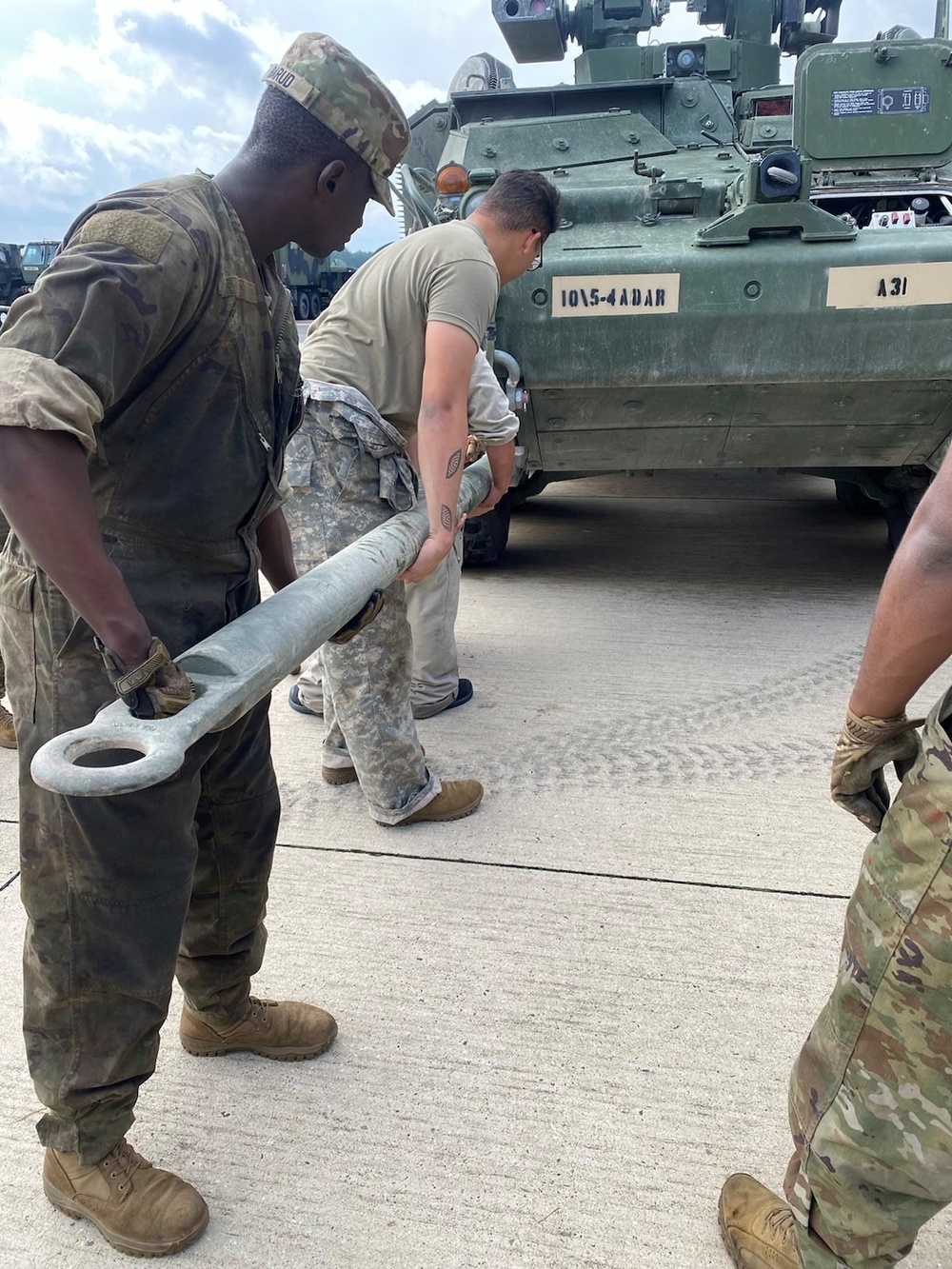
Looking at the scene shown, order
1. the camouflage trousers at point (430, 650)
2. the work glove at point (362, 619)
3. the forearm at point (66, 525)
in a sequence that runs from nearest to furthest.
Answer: the forearm at point (66, 525) < the work glove at point (362, 619) < the camouflage trousers at point (430, 650)

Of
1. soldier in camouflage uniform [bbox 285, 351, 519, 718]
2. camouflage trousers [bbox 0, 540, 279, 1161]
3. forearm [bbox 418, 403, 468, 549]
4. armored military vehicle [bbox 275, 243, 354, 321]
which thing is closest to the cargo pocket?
camouflage trousers [bbox 0, 540, 279, 1161]

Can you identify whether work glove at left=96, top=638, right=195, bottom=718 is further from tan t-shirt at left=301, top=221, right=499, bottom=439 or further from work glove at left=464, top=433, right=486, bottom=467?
work glove at left=464, top=433, right=486, bottom=467

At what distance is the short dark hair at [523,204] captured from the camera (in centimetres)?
286

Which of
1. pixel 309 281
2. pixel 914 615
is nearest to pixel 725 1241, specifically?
pixel 914 615

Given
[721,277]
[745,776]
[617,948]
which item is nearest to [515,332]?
[721,277]

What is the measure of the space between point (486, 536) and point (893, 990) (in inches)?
164

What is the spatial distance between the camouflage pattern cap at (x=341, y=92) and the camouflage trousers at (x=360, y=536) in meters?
1.17

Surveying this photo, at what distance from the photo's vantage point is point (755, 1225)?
5.28ft

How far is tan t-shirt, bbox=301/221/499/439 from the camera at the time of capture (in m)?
2.53

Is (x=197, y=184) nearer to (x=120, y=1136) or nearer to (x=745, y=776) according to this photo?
(x=120, y=1136)

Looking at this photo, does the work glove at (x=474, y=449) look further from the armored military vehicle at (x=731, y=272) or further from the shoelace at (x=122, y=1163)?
the shoelace at (x=122, y=1163)

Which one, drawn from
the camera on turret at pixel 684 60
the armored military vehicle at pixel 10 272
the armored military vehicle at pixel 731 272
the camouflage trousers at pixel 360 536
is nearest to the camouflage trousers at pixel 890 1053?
the camouflage trousers at pixel 360 536

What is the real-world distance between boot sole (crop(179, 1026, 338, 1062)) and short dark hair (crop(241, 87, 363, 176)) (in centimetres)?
160

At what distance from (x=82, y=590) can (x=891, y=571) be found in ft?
3.24
